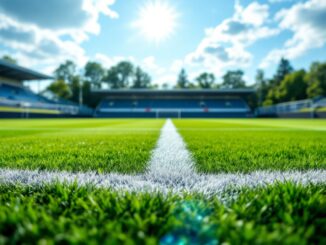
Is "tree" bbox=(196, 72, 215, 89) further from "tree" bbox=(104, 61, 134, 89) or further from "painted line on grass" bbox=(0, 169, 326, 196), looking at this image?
"painted line on grass" bbox=(0, 169, 326, 196)

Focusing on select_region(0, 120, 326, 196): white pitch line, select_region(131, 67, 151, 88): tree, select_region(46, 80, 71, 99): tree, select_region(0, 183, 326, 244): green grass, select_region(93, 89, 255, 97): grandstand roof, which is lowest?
select_region(0, 120, 326, 196): white pitch line

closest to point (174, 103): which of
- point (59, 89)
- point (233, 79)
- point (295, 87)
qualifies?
point (295, 87)

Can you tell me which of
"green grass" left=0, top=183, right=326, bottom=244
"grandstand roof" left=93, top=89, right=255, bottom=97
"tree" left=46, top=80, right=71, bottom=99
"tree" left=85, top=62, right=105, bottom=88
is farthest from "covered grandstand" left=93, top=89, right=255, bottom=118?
"green grass" left=0, top=183, right=326, bottom=244

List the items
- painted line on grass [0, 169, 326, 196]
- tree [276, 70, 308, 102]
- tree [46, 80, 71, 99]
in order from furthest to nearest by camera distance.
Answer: tree [46, 80, 71, 99] < tree [276, 70, 308, 102] < painted line on grass [0, 169, 326, 196]

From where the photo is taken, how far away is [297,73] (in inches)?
1964

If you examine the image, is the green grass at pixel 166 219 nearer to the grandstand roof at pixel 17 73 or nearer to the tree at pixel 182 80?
the grandstand roof at pixel 17 73

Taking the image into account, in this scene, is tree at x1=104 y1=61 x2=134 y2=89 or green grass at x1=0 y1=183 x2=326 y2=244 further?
tree at x1=104 y1=61 x2=134 y2=89

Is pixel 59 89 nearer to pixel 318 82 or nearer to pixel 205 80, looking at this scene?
pixel 205 80

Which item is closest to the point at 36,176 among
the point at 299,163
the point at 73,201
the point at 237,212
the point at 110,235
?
the point at 73,201

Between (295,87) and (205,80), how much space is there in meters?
24.4

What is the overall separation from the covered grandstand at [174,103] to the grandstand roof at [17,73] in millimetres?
9998

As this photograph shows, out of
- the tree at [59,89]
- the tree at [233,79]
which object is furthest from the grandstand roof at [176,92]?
the tree at [233,79]

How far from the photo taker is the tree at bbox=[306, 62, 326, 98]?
142 ft

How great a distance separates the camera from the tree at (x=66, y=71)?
63344 mm
